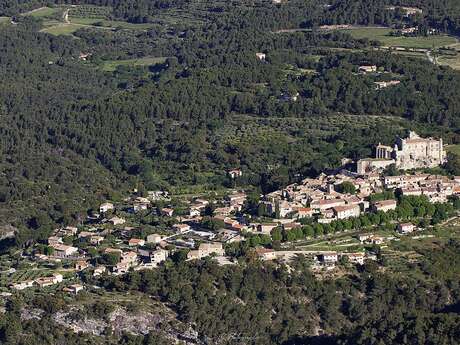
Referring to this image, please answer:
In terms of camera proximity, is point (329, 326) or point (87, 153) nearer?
point (329, 326)

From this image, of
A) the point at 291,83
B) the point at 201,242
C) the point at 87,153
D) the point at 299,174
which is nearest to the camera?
the point at 201,242

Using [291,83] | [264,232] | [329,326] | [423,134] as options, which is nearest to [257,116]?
[291,83]

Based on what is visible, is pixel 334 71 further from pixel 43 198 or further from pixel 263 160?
pixel 43 198

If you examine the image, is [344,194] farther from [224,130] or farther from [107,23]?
[107,23]

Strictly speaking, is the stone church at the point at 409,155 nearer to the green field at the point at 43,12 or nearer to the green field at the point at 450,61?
the green field at the point at 450,61

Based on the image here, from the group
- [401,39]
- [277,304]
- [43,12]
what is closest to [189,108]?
[401,39]
